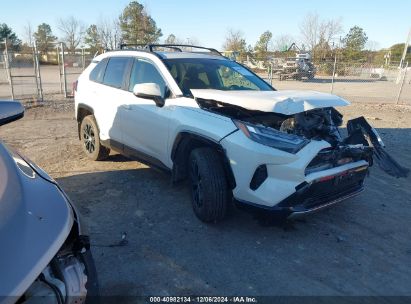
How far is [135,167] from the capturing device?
230 inches

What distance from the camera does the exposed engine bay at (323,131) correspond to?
12.0 ft

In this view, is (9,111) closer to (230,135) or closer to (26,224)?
(26,224)

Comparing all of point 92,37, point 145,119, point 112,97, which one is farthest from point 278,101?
point 92,37

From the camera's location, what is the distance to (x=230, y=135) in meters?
3.54

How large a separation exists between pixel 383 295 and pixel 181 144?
2378mm

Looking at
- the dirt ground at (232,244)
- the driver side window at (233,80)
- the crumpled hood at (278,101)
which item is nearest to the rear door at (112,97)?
the dirt ground at (232,244)

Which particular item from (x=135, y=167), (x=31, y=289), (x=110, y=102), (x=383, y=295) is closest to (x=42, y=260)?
(x=31, y=289)

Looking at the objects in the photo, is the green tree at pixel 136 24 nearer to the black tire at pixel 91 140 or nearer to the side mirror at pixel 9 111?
the black tire at pixel 91 140

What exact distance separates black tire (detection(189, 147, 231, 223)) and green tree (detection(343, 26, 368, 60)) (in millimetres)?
43288

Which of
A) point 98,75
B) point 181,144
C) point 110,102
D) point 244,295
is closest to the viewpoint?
point 244,295

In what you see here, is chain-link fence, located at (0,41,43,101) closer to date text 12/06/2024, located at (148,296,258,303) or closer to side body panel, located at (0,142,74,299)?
date text 12/06/2024, located at (148,296,258,303)

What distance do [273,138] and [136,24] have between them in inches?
1492

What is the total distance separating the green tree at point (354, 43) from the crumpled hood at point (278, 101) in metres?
42.6

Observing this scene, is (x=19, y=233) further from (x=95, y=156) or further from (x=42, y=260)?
(x=95, y=156)
